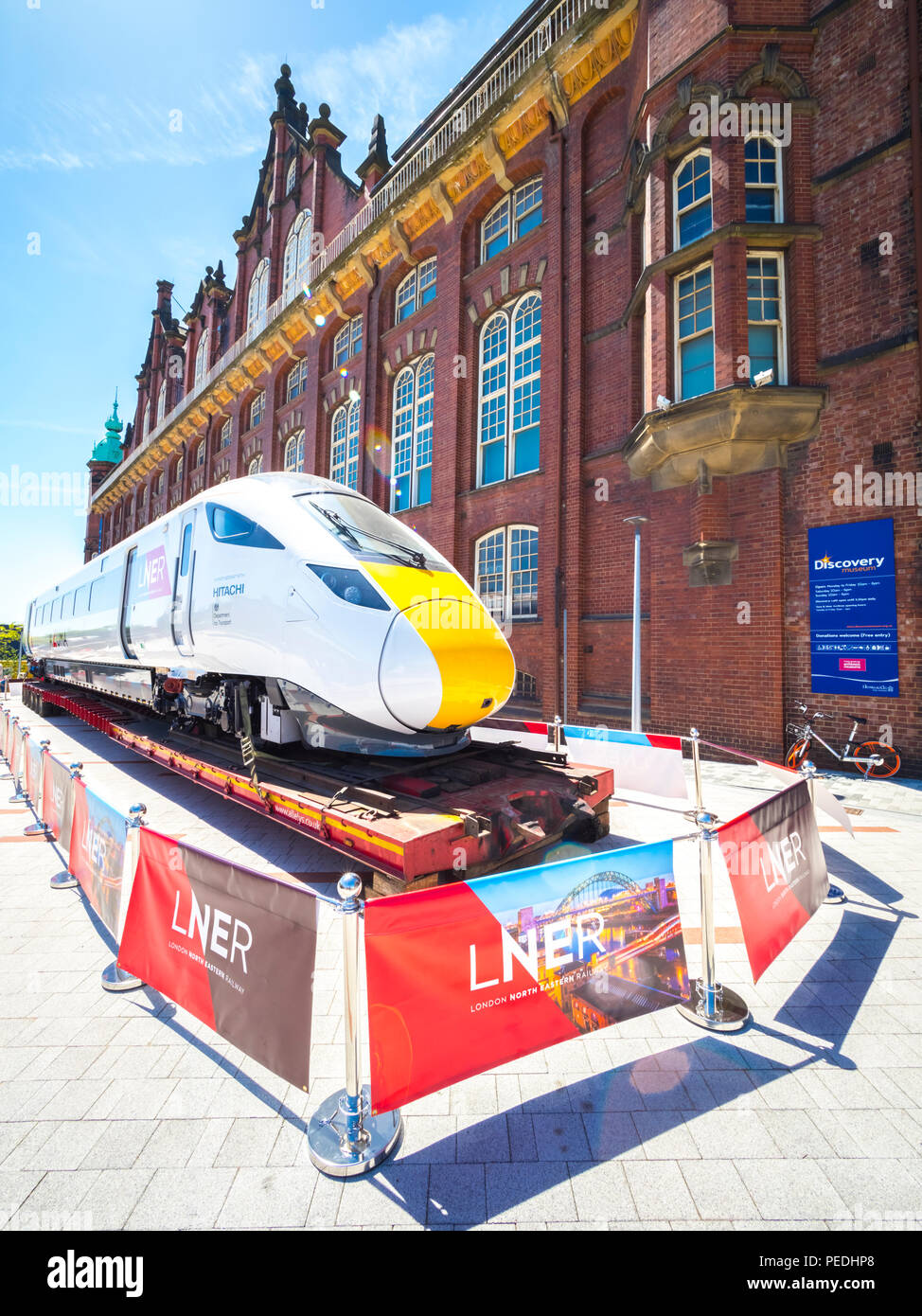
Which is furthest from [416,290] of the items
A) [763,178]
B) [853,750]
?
[853,750]

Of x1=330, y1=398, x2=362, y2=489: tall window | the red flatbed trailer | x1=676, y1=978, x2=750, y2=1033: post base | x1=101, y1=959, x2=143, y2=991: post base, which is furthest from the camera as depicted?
x1=330, y1=398, x2=362, y2=489: tall window

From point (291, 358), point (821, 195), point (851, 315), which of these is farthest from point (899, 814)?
point (291, 358)

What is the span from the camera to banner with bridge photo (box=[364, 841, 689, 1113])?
6.89 ft

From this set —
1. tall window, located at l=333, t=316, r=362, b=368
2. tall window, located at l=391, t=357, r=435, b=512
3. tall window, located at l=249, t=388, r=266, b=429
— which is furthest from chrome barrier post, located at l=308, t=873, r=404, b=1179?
tall window, located at l=249, t=388, r=266, b=429

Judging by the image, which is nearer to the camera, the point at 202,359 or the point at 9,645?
the point at 202,359

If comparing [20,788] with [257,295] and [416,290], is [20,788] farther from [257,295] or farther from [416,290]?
[257,295]

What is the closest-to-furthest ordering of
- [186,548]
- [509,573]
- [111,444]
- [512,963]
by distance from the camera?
A: [512,963] < [186,548] < [509,573] < [111,444]

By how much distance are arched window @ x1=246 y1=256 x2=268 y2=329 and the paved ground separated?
29363 mm

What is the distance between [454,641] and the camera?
474 centimetres

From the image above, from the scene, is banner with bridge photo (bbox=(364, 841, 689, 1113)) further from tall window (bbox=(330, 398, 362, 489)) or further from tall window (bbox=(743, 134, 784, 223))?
tall window (bbox=(330, 398, 362, 489))

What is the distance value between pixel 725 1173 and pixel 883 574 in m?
8.85

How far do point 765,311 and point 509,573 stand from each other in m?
6.85

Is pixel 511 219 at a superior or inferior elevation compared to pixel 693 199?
superior

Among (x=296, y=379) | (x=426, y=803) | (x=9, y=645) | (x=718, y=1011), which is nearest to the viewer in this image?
(x=718, y=1011)
